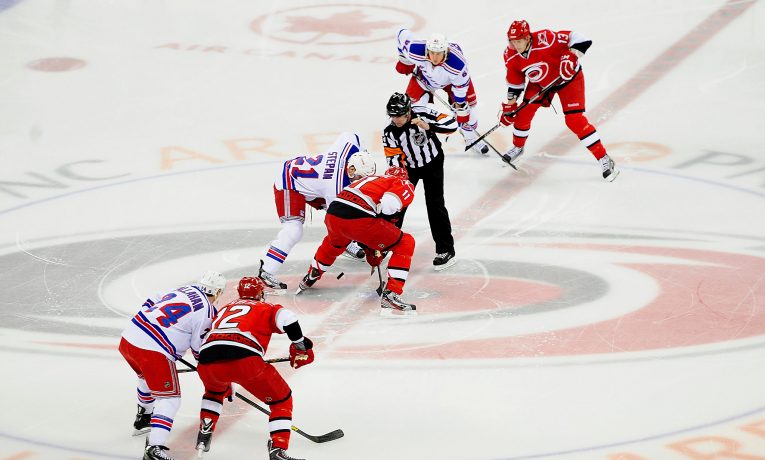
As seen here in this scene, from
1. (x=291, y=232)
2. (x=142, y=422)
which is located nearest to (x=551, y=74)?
(x=291, y=232)

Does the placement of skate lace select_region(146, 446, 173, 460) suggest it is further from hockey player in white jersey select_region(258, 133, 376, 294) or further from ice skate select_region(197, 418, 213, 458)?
hockey player in white jersey select_region(258, 133, 376, 294)

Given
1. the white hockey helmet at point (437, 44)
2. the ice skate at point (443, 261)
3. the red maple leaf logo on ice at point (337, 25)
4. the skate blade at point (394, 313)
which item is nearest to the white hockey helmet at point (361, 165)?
the skate blade at point (394, 313)

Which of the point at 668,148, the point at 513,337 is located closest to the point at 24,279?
the point at 513,337

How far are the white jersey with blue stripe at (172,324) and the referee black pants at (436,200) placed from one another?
2.15 m

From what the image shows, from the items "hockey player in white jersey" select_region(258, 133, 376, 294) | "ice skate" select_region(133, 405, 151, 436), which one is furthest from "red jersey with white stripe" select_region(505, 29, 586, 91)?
"ice skate" select_region(133, 405, 151, 436)

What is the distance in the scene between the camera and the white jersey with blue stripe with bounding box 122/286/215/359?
532 cm

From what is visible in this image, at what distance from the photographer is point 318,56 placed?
1134 cm

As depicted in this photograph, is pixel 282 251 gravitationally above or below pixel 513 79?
below

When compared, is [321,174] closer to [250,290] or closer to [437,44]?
[250,290]

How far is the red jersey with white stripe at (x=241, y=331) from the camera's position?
5164mm

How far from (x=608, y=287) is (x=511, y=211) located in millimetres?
1345

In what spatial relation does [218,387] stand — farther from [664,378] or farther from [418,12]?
[418,12]

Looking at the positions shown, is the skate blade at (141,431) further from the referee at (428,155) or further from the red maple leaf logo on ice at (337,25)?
the red maple leaf logo on ice at (337,25)

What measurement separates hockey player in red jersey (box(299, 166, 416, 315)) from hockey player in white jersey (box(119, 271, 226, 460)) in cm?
133
